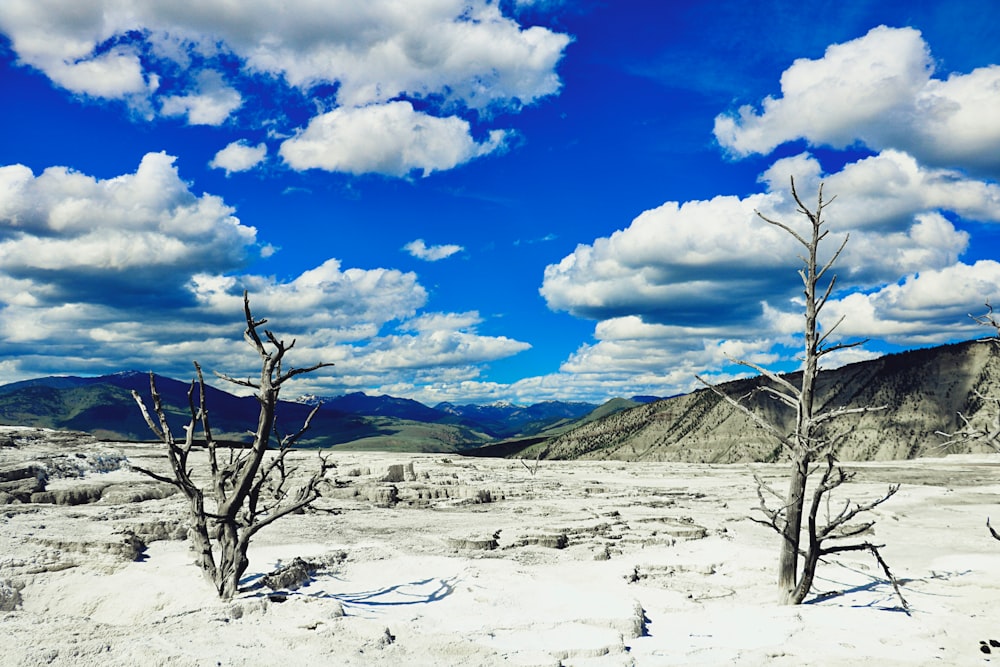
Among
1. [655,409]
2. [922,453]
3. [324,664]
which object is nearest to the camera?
[324,664]

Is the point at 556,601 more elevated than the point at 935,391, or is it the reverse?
the point at 935,391

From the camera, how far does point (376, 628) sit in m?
10.7

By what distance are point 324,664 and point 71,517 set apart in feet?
70.0

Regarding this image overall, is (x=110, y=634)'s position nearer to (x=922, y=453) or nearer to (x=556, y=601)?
(x=556, y=601)

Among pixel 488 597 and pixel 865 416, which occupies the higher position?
pixel 865 416

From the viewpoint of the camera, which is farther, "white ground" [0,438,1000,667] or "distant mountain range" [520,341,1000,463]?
"distant mountain range" [520,341,1000,463]

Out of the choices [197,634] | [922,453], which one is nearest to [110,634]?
[197,634]

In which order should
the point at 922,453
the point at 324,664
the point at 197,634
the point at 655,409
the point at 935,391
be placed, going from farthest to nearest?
the point at 655,409
the point at 935,391
the point at 922,453
the point at 197,634
the point at 324,664

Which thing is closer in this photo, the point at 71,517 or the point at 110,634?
the point at 110,634

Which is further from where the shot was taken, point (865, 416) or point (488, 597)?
point (865, 416)

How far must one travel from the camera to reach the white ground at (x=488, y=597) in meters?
9.86

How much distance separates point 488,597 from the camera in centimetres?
1502

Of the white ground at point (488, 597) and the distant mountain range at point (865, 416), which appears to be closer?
the white ground at point (488, 597)

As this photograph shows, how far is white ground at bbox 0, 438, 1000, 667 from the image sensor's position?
986 centimetres
